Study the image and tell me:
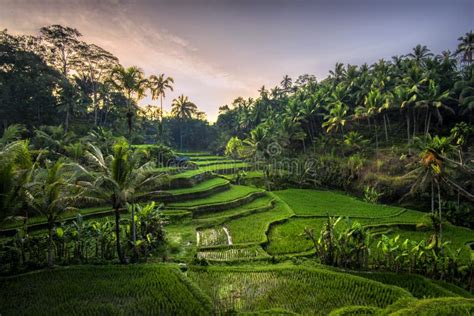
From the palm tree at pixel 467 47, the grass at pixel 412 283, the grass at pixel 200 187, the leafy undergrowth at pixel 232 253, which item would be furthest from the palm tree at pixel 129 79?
the palm tree at pixel 467 47

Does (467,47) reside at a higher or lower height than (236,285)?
higher

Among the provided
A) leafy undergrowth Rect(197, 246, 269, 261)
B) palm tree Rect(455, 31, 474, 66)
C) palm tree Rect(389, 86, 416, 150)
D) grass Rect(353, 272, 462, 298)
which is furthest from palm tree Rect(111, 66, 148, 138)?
palm tree Rect(455, 31, 474, 66)

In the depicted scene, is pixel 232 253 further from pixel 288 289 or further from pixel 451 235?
pixel 451 235

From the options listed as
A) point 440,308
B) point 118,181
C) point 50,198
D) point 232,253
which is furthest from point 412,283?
point 50,198

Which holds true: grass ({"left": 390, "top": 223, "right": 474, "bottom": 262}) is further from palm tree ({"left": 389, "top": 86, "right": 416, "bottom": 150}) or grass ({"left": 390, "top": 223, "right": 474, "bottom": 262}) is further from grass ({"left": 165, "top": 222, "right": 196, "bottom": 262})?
palm tree ({"left": 389, "top": 86, "right": 416, "bottom": 150})

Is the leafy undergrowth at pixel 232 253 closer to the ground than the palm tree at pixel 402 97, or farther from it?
closer to the ground

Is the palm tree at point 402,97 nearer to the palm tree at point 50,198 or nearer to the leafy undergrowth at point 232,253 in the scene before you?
the leafy undergrowth at point 232,253

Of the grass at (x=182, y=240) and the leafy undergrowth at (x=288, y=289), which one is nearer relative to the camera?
the leafy undergrowth at (x=288, y=289)
